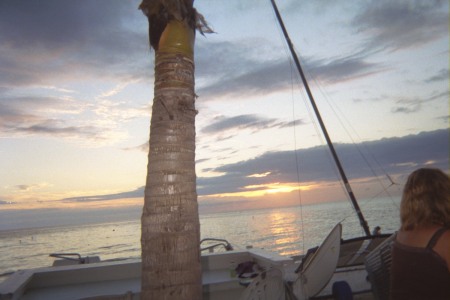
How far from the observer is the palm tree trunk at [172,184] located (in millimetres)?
2721

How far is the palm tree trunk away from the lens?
2.72 metres

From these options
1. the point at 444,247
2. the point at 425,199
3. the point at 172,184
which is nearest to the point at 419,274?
the point at 444,247

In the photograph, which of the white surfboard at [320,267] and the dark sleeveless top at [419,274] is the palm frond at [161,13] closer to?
the dark sleeveless top at [419,274]

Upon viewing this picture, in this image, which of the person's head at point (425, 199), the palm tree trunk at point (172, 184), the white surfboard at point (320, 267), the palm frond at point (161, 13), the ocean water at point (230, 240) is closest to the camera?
the person's head at point (425, 199)

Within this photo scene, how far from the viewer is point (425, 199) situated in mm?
2490

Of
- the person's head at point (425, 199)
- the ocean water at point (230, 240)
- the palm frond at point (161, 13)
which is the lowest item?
the ocean water at point (230, 240)

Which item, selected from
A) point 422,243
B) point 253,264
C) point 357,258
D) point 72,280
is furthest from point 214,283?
point 422,243

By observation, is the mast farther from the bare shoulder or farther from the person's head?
the bare shoulder

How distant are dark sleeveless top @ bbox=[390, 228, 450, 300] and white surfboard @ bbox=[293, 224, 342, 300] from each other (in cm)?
195

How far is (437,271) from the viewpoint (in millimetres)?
2199

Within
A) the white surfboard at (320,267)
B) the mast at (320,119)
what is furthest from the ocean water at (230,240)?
the white surfboard at (320,267)

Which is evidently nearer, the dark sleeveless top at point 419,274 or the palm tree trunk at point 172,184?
the dark sleeveless top at point 419,274

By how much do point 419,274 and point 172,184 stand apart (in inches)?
84.0

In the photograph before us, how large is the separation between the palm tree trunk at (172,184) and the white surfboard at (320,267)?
2355 millimetres
